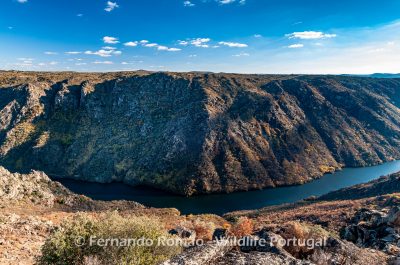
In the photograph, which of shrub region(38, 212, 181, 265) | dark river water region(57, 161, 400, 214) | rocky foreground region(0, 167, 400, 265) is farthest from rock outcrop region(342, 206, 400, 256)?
A: dark river water region(57, 161, 400, 214)

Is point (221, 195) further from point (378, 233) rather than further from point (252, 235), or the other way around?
point (252, 235)

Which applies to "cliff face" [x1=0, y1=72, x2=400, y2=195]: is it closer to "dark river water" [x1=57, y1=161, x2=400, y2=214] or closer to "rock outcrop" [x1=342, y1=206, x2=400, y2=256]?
"dark river water" [x1=57, y1=161, x2=400, y2=214]

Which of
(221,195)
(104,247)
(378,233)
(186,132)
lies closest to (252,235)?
(104,247)

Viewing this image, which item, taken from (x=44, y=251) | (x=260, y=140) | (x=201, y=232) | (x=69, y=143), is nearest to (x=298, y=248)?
(x=44, y=251)

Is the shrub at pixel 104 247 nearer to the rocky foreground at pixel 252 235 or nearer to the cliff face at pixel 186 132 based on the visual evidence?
the rocky foreground at pixel 252 235

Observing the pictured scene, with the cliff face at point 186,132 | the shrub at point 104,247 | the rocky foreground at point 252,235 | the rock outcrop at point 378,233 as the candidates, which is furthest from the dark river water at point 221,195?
the shrub at point 104,247
